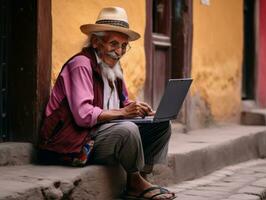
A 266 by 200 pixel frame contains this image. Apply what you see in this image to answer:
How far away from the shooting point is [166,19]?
7.87 metres

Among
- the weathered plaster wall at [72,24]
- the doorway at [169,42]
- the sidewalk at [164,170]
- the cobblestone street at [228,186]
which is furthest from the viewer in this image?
the doorway at [169,42]

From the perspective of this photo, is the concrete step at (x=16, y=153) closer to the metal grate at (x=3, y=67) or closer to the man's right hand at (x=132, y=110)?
the metal grate at (x=3, y=67)

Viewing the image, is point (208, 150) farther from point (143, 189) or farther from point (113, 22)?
point (113, 22)

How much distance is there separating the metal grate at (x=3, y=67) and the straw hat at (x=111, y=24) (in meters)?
0.56

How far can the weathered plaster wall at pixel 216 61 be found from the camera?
325 inches

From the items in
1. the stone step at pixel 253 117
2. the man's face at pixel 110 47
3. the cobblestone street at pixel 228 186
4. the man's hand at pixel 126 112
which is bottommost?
the cobblestone street at pixel 228 186

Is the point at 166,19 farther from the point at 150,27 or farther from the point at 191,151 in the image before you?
the point at 191,151

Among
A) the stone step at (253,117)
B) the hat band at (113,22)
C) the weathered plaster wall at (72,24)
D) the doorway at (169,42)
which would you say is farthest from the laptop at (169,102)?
the stone step at (253,117)

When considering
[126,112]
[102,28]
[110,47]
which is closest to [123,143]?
[126,112]

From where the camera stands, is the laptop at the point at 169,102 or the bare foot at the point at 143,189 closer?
the laptop at the point at 169,102

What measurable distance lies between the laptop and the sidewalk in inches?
17.2

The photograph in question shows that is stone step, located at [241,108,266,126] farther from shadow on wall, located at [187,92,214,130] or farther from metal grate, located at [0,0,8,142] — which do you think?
metal grate, located at [0,0,8,142]

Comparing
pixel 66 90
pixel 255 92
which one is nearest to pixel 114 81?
pixel 66 90

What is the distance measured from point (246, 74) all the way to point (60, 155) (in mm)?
6064
